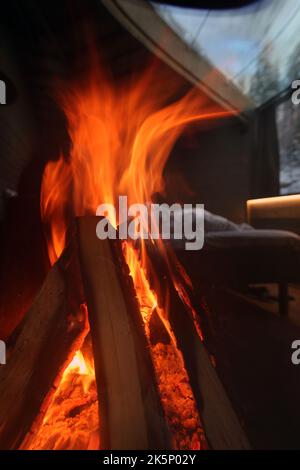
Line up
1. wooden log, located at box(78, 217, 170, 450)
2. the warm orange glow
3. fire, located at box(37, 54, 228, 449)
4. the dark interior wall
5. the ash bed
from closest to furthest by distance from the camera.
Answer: wooden log, located at box(78, 217, 170, 450) → fire, located at box(37, 54, 228, 449) → the ash bed → the warm orange glow → the dark interior wall

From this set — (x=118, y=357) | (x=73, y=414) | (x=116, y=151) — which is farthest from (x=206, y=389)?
(x=116, y=151)

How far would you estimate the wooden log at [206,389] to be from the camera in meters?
0.53

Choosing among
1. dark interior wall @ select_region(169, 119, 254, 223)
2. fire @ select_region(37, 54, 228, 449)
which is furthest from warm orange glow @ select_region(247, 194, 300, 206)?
fire @ select_region(37, 54, 228, 449)

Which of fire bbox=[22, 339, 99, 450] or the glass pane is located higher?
the glass pane

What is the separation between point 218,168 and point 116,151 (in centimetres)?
99

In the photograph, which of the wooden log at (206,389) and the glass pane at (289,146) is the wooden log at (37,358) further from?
the glass pane at (289,146)

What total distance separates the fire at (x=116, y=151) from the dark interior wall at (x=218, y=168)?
351 mm

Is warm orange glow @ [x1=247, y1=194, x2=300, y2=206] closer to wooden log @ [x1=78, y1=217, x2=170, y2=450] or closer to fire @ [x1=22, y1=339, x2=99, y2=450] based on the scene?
wooden log @ [x1=78, y1=217, x2=170, y2=450]

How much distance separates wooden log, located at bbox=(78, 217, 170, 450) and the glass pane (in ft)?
5.58

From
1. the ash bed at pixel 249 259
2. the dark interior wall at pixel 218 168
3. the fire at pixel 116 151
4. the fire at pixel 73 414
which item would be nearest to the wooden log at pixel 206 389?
the fire at pixel 116 151

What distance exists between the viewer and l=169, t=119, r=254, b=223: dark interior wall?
6.11 feet

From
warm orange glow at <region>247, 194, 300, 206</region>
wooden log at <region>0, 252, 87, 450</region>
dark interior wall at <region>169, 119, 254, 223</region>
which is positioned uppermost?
dark interior wall at <region>169, 119, 254, 223</region>

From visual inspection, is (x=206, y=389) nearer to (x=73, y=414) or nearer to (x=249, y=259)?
(x=73, y=414)
